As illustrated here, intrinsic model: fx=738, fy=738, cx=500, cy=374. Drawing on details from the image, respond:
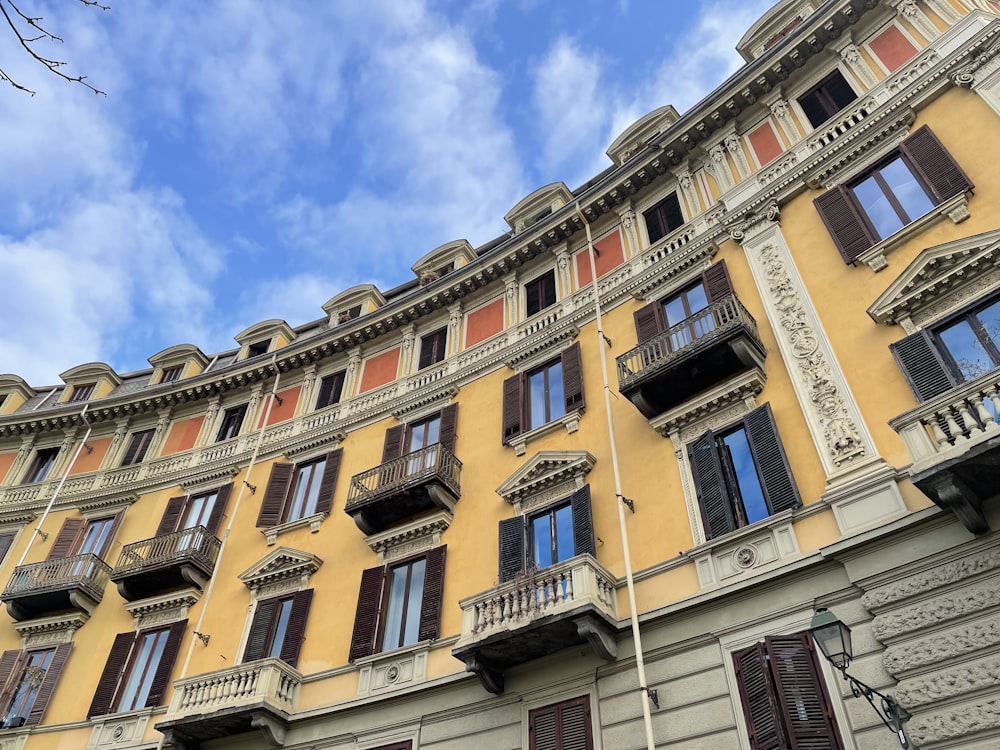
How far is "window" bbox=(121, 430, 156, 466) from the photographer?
2612 centimetres

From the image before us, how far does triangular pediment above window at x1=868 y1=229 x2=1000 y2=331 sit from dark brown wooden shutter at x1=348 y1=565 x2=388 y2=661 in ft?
39.7

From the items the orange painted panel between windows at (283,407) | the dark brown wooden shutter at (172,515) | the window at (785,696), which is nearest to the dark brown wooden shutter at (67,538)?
the dark brown wooden shutter at (172,515)

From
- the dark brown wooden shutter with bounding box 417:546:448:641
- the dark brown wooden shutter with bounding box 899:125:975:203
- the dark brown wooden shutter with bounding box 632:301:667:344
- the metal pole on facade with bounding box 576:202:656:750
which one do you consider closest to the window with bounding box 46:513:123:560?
the dark brown wooden shutter with bounding box 417:546:448:641

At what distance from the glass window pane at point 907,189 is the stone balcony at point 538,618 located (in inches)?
368

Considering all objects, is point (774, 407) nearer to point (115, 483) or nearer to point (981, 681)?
point (981, 681)

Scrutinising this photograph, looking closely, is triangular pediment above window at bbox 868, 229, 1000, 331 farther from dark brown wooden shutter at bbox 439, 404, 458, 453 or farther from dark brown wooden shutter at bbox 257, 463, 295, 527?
dark brown wooden shutter at bbox 257, 463, 295, 527

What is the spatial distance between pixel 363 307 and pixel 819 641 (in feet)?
69.8

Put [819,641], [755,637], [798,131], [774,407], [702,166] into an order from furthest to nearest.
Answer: [702,166]
[798,131]
[774,407]
[755,637]
[819,641]

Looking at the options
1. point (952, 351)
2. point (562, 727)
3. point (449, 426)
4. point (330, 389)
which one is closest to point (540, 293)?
point (449, 426)

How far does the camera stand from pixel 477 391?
20.6 meters

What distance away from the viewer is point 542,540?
16.0 m

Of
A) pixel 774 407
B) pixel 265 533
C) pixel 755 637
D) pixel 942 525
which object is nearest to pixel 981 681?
pixel 942 525

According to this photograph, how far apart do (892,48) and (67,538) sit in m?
27.2

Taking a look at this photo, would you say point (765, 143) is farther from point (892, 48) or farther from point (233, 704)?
point (233, 704)
